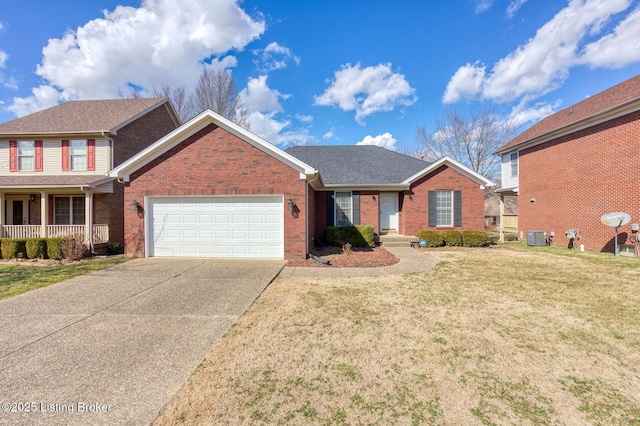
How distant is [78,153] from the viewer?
13.2 m

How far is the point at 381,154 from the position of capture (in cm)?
1794

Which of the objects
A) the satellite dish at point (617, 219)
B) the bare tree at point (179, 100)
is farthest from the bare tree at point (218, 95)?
the satellite dish at point (617, 219)

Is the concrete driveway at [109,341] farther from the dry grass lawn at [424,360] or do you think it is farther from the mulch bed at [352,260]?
the mulch bed at [352,260]

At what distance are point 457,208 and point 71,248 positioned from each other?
17207 millimetres

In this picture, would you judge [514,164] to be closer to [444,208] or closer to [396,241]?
[444,208]

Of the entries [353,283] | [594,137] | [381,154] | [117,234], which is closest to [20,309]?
[353,283]

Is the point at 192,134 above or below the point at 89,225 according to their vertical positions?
above

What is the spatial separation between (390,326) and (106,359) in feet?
13.0

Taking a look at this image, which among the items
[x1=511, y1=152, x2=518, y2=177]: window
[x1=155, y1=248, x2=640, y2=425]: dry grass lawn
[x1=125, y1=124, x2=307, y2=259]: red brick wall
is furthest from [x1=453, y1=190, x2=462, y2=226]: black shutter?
[x1=125, y1=124, x2=307, y2=259]: red brick wall

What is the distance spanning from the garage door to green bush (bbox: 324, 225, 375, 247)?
3.90 m

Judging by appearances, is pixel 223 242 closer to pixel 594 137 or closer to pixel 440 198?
pixel 440 198

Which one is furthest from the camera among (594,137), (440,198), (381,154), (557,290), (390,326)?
(381,154)

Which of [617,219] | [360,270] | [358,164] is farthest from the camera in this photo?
[358,164]

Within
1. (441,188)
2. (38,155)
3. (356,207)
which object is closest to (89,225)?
(38,155)
